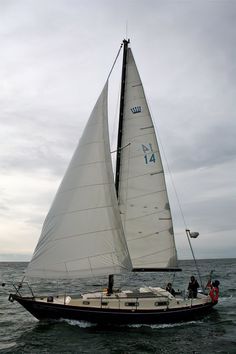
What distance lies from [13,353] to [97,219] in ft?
20.5

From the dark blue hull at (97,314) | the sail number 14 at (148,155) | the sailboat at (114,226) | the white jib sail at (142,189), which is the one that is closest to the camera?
the sailboat at (114,226)

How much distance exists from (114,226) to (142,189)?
3.24 metres

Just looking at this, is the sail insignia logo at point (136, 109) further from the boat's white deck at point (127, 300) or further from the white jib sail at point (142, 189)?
the boat's white deck at point (127, 300)

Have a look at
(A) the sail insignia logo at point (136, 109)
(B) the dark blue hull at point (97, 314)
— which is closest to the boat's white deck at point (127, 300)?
(B) the dark blue hull at point (97, 314)

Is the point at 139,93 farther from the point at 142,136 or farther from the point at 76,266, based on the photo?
the point at 76,266

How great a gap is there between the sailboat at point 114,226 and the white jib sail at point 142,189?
0.16 feet

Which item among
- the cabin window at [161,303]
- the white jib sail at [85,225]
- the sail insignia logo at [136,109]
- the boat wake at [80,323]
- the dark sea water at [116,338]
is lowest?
the dark sea water at [116,338]

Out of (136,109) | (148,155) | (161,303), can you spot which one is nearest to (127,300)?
(161,303)

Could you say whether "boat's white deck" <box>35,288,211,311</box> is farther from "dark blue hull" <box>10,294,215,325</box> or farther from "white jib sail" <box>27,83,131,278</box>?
"white jib sail" <box>27,83,131,278</box>

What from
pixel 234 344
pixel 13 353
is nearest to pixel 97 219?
pixel 13 353

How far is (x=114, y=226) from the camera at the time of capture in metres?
17.6

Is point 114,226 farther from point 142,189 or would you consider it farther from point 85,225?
point 142,189

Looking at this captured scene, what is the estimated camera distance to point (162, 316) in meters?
17.9

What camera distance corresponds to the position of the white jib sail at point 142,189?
1969 cm
